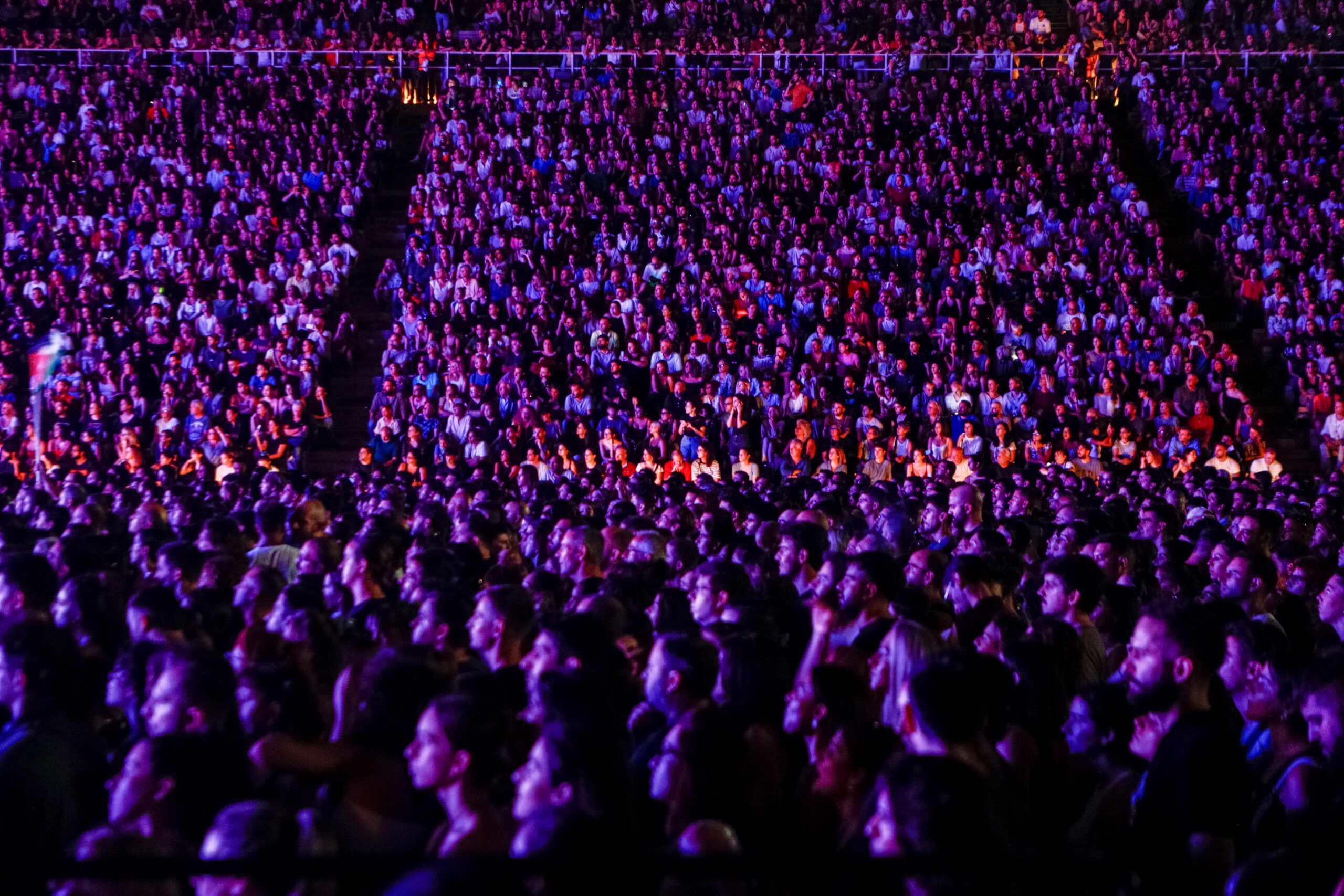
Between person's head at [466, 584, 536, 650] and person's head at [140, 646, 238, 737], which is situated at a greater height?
person's head at [140, 646, 238, 737]

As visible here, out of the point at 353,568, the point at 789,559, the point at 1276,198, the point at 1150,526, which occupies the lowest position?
the point at 1150,526

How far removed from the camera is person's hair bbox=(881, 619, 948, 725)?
194 inches

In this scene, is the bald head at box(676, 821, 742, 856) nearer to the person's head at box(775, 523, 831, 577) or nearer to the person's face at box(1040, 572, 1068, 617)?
the person's face at box(1040, 572, 1068, 617)

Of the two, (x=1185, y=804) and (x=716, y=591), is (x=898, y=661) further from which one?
(x=1185, y=804)

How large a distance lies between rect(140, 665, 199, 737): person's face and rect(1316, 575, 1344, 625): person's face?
486 centimetres

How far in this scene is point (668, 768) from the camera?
12.5ft

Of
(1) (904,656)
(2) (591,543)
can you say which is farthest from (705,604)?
(2) (591,543)

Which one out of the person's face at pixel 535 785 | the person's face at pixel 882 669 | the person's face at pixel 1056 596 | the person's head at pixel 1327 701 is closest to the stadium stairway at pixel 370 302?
the person's face at pixel 1056 596

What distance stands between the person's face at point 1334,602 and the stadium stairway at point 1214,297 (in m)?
13.1

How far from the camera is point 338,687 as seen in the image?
4.66 meters

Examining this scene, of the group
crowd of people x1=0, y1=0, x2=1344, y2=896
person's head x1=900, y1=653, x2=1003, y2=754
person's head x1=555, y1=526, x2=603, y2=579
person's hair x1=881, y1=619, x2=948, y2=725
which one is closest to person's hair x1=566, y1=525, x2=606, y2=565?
person's head x1=555, y1=526, x2=603, y2=579

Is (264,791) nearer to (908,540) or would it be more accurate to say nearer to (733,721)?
(733,721)

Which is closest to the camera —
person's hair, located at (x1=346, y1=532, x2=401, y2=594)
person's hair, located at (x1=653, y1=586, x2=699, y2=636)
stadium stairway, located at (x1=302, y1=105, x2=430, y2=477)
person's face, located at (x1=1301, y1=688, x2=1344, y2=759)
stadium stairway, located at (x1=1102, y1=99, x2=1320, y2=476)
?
person's face, located at (x1=1301, y1=688, x2=1344, y2=759)

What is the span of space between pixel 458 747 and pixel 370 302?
18.7 m
